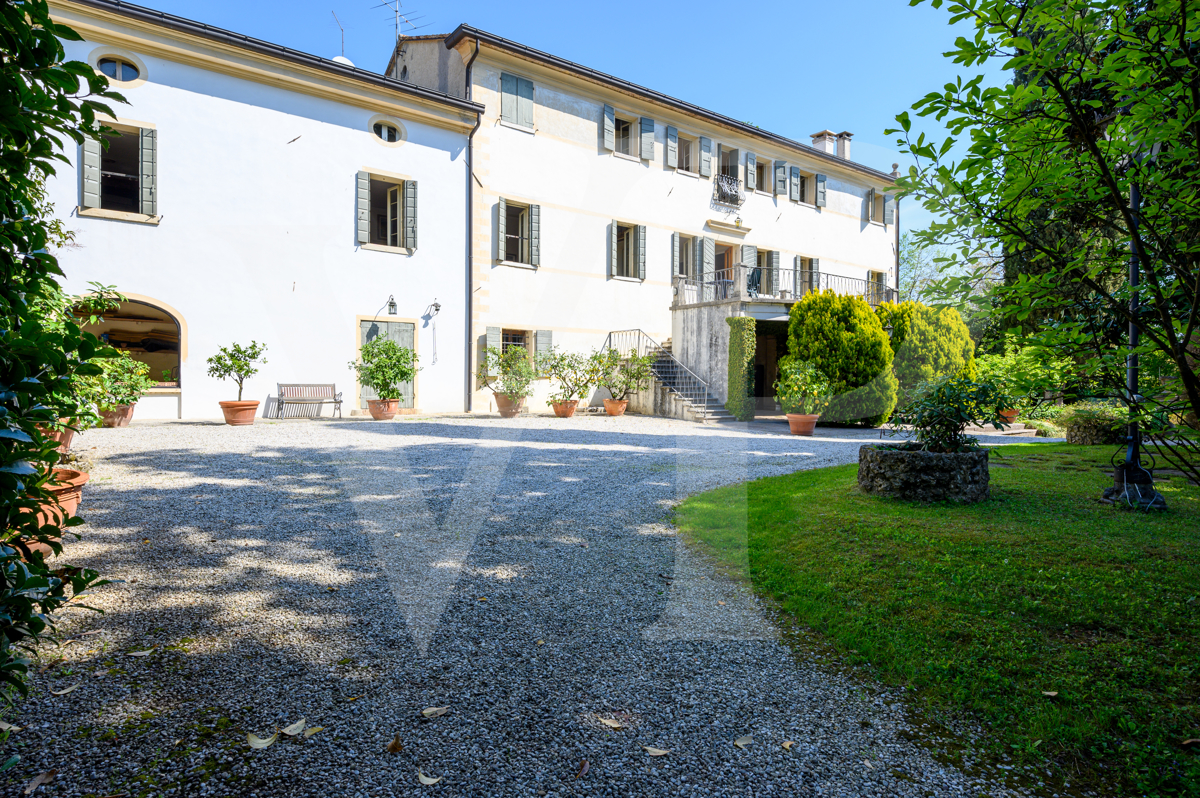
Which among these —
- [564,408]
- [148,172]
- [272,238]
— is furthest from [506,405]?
[148,172]

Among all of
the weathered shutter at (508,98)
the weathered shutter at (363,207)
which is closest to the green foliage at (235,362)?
the weathered shutter at (363,207)

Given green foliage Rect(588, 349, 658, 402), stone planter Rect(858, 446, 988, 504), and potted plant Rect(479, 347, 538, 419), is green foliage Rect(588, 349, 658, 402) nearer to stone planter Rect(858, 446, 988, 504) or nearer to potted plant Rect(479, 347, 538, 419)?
potted plant Rect(479, 347, 538, 419)

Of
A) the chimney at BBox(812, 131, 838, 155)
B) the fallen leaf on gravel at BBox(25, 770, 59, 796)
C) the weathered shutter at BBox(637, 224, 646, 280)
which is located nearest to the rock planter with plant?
the fallen leaf on gravel at BBox(25, 770, 59, 796)

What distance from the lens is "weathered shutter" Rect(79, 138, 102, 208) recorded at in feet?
34.9

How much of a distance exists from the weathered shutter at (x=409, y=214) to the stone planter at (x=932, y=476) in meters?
11.5

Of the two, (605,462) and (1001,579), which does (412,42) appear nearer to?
(605,462)

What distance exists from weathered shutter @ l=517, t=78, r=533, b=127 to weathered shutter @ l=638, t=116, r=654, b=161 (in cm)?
344

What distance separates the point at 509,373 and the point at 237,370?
17.7ft

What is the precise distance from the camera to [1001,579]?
3.54m

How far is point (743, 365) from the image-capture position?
47.8 ft

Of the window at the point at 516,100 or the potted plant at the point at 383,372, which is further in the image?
the window at the point at 516,100

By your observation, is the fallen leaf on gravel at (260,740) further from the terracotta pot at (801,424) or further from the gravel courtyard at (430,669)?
the terracotta pot at (801,424)

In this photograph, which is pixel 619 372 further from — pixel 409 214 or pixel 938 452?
pixel 938 452

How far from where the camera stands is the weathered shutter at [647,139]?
17500 mm
